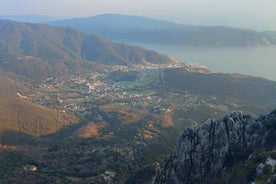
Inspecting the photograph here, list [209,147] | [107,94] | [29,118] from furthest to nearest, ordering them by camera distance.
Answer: [107,94] < [29,118] < [209,147]

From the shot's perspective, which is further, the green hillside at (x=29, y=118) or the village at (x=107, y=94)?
the village at (x=107, y=94)

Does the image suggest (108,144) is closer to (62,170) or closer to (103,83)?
(62,170)

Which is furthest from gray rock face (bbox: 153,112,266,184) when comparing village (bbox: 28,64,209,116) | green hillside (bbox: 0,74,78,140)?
village (bbox: 28,64,209,116)

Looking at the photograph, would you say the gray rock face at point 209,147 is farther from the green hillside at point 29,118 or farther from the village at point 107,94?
the village at point 107,94

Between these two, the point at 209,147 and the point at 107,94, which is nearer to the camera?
the point at 209,147

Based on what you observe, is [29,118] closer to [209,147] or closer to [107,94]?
[107,94]

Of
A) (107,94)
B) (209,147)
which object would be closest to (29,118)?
(107,94)

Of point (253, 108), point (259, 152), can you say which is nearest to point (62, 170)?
point (259, 152)

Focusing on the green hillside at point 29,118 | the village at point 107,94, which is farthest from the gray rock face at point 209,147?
the village at point 107,94
